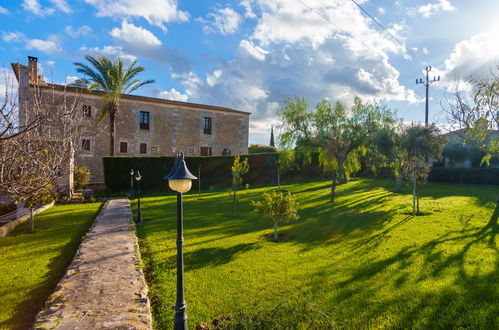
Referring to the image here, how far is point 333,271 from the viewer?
5.73m

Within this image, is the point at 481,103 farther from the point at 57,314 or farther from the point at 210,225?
the point at 57,314

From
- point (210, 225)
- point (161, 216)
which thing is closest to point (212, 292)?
point (210, 225)

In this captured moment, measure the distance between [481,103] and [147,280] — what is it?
12912 mm

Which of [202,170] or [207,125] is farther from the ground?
[207,125]

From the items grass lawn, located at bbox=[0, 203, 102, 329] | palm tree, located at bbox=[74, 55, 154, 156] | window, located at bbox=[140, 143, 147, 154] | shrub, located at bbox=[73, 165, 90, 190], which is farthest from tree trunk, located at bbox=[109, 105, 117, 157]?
grass lawn, located at bbox=[0, 203, 102, 329]

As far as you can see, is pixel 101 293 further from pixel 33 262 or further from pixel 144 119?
pixel 144 119

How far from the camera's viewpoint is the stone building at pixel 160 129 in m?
23.2

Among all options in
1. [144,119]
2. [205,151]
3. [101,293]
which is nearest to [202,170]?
[205,151]

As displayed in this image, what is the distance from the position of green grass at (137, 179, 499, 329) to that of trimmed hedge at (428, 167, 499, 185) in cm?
1600

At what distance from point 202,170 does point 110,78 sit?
9.86 m

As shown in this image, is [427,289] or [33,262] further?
[33,262]

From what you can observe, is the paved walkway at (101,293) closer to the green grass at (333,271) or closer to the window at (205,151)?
the green grass at (333,271)

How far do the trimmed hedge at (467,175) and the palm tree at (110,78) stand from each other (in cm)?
2792

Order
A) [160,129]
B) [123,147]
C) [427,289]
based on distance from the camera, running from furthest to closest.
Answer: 1. [160,129]
2. [123,147]
3. [427,289]
